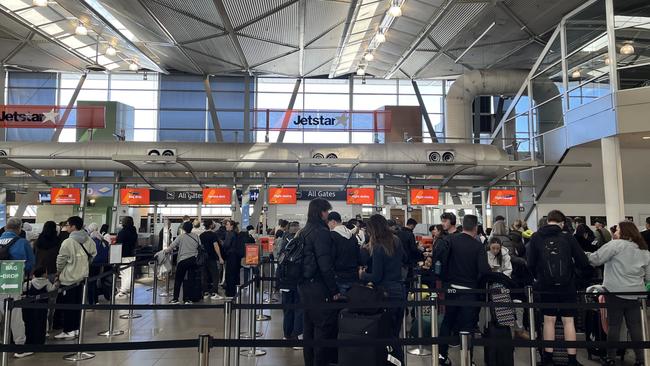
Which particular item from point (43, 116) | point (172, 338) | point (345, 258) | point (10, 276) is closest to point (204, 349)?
point (345, 258)

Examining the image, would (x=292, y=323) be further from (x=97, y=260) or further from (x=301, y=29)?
(x=301, y=29)

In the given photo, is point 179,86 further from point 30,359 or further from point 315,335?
point 315,335

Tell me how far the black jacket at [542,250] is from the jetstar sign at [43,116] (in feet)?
48.4

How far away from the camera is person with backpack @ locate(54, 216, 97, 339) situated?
21.7 feet

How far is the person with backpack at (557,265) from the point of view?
16.8 ft

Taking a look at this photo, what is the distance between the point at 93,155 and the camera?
14.6m

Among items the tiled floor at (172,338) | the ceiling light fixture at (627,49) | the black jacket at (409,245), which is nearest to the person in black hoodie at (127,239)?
the tiled floor at (172,338)

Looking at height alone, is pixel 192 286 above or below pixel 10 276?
below

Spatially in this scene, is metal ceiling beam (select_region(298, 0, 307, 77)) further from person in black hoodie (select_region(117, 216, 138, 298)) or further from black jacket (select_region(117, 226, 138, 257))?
black jacket (select_region(117, 226, 138, 257))

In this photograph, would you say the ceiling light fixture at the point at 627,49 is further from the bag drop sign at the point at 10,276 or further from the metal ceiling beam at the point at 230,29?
the bag drop sign at the point at 10,276

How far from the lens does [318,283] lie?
452 centimetres

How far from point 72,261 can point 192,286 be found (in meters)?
3.42

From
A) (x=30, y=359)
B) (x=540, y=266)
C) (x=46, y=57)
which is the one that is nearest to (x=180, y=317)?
(x=30, y=359)

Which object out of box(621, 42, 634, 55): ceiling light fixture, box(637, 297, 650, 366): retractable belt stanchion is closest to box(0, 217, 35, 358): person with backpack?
box(637, 297, 650, 366): retractable belt stanchion
